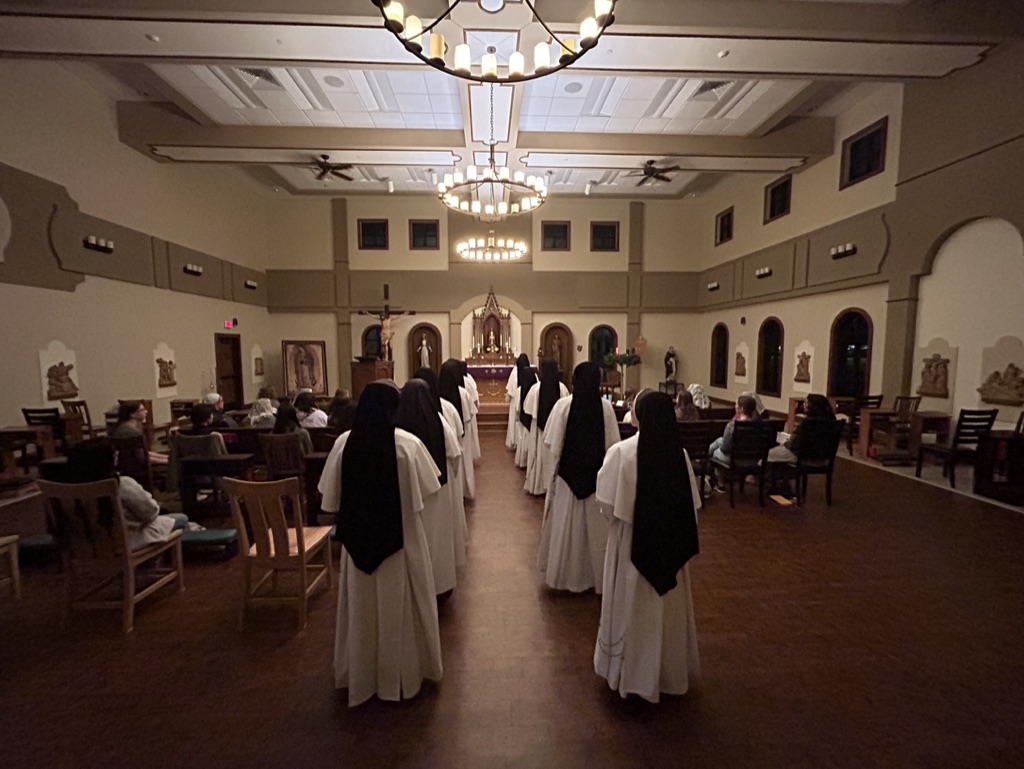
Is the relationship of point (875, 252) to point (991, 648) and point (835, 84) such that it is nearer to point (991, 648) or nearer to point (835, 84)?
point (835, 84)

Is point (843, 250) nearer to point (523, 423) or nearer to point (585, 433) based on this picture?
point (523, 423)

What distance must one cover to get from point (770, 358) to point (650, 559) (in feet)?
38.0

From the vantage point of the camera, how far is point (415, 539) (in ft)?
7.82

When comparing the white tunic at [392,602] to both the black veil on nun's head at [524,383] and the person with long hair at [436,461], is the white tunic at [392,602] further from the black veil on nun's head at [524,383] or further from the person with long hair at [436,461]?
the black veil on nun's head at [524,383]

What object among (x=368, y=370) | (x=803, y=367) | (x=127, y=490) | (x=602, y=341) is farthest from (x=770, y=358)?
(x=127, y=490)

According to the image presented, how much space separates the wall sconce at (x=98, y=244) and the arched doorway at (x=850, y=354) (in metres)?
14.2

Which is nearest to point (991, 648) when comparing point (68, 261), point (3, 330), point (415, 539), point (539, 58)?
point (415, 539)

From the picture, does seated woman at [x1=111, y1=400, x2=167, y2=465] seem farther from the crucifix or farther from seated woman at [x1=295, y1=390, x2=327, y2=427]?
the crucifix

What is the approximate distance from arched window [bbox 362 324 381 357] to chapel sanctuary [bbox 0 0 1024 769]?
0.14m

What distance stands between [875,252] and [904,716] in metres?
8.78

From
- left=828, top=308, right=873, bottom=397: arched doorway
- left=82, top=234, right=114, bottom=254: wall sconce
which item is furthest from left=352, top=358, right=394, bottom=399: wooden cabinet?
left=828, top=308, right=873, bottom=397: arched doorway

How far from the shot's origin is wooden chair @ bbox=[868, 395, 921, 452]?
288 inches

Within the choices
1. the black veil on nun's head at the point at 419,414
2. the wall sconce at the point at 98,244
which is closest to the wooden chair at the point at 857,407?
the black veil on nun's head at the point at 419,414

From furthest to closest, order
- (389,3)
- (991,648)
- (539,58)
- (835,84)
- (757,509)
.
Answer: (835,84) → (757,509) → (539,58) → (389,3) → (991,648)
